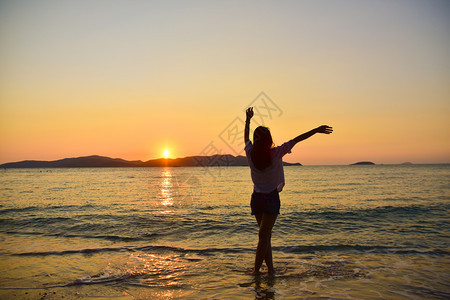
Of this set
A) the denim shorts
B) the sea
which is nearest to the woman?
the denim shorts

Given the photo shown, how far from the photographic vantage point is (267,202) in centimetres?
559

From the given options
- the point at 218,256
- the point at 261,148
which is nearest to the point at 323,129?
the point at 261,148

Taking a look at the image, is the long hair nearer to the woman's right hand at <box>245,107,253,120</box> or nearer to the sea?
the woman's right hand at <box>245,107,253,120</box>

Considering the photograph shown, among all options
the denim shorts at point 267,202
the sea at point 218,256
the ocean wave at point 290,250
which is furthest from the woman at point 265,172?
the ocean wave at point 290,250

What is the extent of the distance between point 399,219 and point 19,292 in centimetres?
1539

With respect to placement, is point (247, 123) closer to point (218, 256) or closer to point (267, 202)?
point (267, 202)

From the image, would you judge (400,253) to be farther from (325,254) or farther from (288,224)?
(288,224)

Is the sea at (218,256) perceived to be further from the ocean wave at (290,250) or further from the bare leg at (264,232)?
the bare leg at (264,232)

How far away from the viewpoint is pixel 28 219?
15219mm

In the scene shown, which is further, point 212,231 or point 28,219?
point 28,219

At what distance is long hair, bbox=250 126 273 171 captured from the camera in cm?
521

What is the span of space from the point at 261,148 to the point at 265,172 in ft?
1.64

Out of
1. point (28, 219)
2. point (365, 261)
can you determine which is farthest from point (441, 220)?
point (28, 219)

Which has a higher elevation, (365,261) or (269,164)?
(269,164)
